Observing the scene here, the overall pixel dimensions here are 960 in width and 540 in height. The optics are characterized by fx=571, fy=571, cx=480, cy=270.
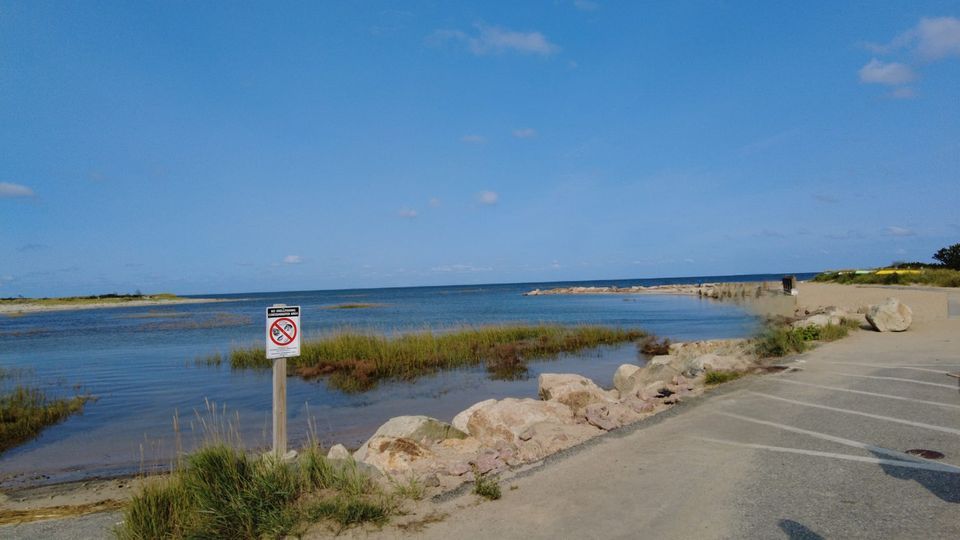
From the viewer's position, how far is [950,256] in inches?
1937

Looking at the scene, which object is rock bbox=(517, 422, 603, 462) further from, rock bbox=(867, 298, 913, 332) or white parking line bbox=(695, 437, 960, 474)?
rock bbox=(867, 298, 913, 332)

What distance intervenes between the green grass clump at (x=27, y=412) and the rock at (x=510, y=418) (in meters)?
8.37

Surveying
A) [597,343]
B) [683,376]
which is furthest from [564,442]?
[597,343]

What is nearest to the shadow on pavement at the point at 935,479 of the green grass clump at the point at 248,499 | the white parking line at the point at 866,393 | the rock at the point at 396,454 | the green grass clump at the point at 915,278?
the white parking line at the point at 866,393

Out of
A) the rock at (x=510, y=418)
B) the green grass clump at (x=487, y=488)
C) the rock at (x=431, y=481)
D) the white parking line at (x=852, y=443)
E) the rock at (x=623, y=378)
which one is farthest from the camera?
the rock at (x=623, y=378)

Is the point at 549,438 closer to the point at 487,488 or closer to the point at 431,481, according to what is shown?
the point at 431,481

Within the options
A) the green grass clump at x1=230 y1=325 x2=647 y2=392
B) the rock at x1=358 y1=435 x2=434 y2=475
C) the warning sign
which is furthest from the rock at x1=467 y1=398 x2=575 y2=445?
the green grass clump at x1=230 y1=325 x2=647 y2=392

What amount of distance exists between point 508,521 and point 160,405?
12.1 m

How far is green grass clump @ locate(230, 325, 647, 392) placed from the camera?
17.4 meters

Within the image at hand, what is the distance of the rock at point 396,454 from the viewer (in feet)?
23.7

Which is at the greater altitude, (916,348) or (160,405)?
(916,348)

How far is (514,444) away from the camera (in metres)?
7.62

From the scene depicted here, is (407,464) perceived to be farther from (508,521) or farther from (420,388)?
(420,388)

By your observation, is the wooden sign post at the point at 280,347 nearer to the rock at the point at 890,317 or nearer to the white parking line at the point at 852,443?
the white parking line at the point at 852,443
